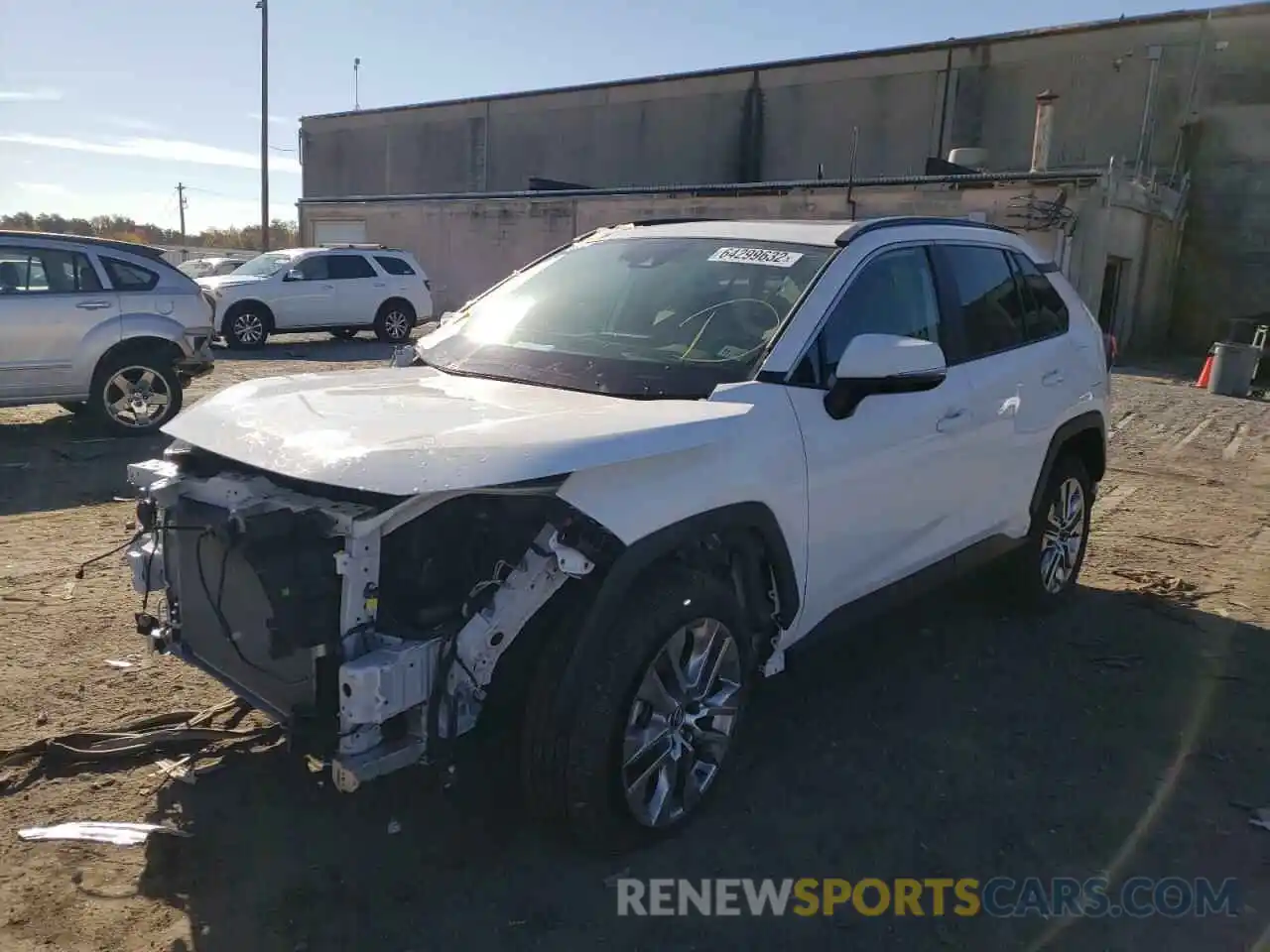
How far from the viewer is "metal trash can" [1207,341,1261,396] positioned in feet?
51.8

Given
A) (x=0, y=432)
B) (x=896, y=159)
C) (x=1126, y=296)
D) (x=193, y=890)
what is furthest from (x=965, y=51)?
(x=193, y=890)

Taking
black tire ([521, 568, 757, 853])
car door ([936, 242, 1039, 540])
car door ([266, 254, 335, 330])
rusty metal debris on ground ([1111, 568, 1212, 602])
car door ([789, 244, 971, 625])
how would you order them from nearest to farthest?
black tire ([521, 568, 757, 853]) < car door ([789, 244, 971, 625]) < car door ([936, 242, 1039, 540]) < rusty metal debris on ground ([1111, 568, 1212, 602]) < car door ([266, 254, 335, 330])

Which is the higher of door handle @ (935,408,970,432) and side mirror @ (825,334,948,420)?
side mirror @ (825,334,948,420)

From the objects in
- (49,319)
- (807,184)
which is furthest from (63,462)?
(807,184)

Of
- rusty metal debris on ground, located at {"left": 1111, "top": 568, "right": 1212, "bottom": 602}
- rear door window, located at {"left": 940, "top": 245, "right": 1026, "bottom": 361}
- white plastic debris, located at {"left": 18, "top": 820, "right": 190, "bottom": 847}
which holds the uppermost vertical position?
rear door window, located at {"left": 940, "top": 245, "right": 1026, "bottom": 361}

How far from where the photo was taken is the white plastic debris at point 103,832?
2963 mm

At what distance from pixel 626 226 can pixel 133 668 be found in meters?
2.81

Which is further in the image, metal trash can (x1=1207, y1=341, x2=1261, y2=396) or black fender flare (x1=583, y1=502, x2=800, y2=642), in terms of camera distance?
metal trash can (x1=1207, y1=341, x2=1261, y2=396)

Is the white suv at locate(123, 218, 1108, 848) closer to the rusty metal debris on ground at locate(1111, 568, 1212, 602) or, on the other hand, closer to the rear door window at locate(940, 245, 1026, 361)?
the rear door window at locate(940, 245, 1026, 361)

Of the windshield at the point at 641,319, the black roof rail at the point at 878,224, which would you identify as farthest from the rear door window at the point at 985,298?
the windshield at the point at 641,319

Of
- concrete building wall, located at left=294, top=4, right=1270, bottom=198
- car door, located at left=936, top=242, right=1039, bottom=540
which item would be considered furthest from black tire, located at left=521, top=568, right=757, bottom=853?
concrete building wall, located at left=294, top=4, right=1270, bottom=198

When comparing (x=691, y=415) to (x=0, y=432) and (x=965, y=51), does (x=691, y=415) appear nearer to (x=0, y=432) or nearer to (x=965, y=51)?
(x=0, y=432)

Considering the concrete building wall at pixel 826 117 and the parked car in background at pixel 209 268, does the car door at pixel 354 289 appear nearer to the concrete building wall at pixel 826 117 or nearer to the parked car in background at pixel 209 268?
the parked car in background at pixel 209 268

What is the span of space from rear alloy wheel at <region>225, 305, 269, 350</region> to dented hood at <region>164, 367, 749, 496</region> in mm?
14831
